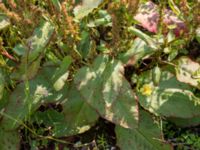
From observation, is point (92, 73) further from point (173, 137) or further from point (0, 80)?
point (173, 137)

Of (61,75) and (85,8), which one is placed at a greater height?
(85,8)

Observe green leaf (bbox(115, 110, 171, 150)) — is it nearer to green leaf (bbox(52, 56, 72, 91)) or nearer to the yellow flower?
the yellow flower

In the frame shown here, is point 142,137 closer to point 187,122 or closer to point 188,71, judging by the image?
point 187,122

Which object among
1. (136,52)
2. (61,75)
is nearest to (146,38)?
(136,52)

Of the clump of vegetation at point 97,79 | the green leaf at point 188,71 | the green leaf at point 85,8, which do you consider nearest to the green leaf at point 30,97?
the clump of vegetation at point 97,79

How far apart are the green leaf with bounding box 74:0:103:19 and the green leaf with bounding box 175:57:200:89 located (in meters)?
0.41

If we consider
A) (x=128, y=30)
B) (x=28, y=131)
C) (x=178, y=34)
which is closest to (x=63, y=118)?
(x=28, y=131)

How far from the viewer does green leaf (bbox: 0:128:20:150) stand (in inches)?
71.7

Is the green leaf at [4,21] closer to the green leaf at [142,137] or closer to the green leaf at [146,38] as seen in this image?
the green leaf at [146,38]

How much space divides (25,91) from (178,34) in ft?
2.19

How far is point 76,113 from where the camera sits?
5.84ft

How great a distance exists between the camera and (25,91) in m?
1.78

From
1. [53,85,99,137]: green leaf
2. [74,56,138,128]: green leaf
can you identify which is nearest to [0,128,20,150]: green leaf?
[53,85,99,137]: green leaf

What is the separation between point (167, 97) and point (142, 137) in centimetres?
19
